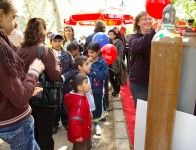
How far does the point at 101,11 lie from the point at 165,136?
8.79m

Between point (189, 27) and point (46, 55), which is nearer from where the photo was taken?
point (189, 27)

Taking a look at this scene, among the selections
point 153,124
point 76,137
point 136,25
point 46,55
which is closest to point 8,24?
point 46,55

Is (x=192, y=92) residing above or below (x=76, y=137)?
above

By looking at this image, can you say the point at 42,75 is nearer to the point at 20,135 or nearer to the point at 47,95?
the point at 47,95

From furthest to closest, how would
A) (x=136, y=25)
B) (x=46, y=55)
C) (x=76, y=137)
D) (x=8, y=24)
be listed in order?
(x=136, y=25)
(x=76, y=137)
(x=46, y=55)
(x=8, y=24)

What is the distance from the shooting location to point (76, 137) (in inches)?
104

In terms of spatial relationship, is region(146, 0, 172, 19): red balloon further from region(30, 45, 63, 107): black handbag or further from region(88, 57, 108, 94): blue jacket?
region(88, 57, 108, 94): blue jacket

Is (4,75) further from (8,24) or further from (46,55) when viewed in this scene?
(46,55)

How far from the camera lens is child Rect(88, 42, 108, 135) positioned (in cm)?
387

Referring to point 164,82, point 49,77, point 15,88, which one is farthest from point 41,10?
point 164,82

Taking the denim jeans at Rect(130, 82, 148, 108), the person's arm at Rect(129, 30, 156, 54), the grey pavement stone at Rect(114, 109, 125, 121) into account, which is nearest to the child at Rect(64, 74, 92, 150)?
the denim jeans at Rect(130, 82, 148, 108)

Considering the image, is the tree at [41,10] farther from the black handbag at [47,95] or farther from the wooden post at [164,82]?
the wooden post at [164,82]

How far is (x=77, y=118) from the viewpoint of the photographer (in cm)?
263

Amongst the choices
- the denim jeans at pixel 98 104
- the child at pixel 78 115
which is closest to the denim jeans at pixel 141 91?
the child at pixel 78 115
